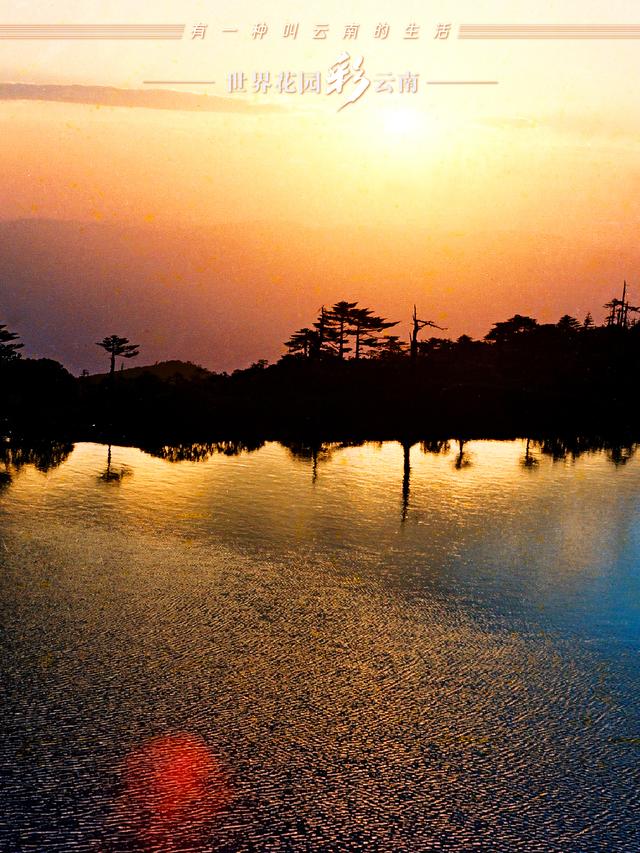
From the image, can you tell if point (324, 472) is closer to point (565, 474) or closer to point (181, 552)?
point (565, 474)

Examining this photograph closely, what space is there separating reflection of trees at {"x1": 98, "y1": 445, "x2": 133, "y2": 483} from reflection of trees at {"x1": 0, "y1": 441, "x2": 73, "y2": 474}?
3.30 ft

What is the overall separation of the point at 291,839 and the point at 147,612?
3459mm

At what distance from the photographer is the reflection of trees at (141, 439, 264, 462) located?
17.6m

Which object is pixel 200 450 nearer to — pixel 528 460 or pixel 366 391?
pixel 528 460

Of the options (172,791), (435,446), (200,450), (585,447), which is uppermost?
(585,447)

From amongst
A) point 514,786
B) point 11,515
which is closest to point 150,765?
point 514,786

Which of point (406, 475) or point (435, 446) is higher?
point (435, 446)

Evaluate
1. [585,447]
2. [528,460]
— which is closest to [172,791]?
[528,460]

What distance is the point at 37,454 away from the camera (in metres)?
17.0

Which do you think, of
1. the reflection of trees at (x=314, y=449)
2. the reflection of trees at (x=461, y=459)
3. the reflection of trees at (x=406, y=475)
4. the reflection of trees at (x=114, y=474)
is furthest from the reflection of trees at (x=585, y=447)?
the reflection of trees at (x=114, y=474)

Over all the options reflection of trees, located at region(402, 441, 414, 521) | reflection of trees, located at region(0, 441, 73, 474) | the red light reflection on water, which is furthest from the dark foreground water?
reflection of trees, located at region(0, 441, 73, 474)

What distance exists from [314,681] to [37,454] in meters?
12.8

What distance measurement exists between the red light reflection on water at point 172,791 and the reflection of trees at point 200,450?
41.2 feet

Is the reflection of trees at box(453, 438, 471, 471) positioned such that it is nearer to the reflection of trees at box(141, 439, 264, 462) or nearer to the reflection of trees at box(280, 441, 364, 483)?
the reflection of trees at box(280, 441, 364, 483)
